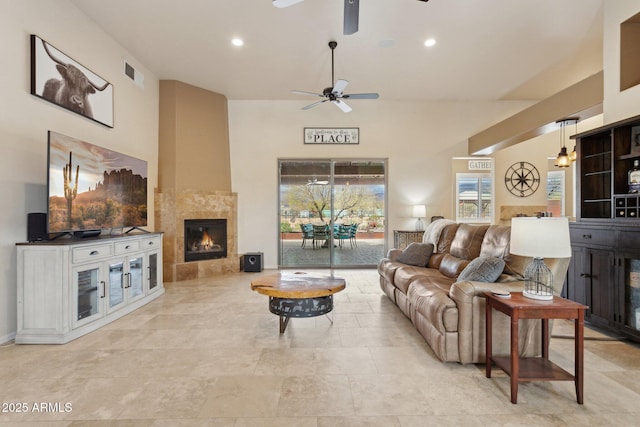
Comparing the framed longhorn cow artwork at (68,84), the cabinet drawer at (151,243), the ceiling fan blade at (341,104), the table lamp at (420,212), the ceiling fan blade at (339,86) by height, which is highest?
the ceiling fan blade at (339,86)

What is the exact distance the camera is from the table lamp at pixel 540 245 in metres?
2.02

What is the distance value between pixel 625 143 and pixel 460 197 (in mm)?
3795

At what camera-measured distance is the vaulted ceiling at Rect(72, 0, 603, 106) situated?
3.67 metres

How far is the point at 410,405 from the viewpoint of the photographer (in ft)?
6.35

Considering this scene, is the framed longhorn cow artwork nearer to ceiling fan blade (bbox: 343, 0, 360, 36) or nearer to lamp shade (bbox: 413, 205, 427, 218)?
ceiling fan blade (bbox: 343, 0, 360, 36)

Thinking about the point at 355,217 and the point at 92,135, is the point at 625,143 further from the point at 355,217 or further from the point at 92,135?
the point at 92,135

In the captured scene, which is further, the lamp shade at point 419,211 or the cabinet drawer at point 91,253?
the lamp shade at point 419,211

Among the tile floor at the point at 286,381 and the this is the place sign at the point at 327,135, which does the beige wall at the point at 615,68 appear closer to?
the tile floor at the point at 286,381

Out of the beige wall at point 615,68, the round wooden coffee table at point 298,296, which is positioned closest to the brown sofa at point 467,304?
the round wooden coffee table at point 298,296

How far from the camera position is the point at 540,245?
205 cm

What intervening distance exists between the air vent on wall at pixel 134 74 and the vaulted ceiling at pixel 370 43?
0.72ft

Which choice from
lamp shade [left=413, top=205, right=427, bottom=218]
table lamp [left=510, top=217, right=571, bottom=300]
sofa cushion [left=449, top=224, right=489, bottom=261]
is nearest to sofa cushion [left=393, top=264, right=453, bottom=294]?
sofa cushion [left=449, top=224, right=489, bottom=261]

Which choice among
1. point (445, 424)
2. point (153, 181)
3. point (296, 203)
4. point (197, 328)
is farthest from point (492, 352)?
point (153, 181)

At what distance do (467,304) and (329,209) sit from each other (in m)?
4.56
